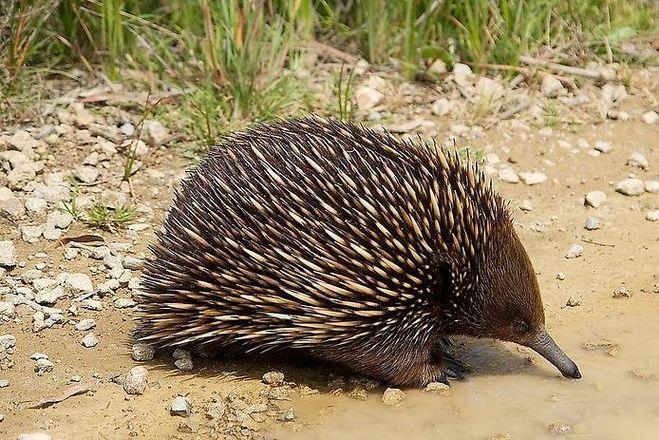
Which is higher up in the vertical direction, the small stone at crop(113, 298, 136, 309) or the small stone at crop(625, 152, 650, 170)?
the small stone at crop(625, 152, 650, 170)

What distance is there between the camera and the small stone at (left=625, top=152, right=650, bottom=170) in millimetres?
5574

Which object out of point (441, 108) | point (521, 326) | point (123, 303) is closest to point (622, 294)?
point (521, 326)

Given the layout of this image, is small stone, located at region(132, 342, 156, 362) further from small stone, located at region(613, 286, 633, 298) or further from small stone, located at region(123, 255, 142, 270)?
small stone, located at region(613, 286, 633, 298)

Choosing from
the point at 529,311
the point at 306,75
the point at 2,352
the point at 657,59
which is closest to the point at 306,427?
the point at 529,311

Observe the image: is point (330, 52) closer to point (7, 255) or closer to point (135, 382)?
point (7, 255)

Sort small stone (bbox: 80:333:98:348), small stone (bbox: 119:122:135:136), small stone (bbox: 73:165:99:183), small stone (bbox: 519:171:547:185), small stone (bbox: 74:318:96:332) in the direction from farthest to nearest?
small stone (bbox: 119:122:135:136), small stone (bbox: 519:171:547:185), small stone (bbox: 73:165:99:183), small stone (bbox: 74:318:96:332), small stone (bbox: 80:333:98:348)

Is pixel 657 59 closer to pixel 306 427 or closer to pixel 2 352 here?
pixel 306 427

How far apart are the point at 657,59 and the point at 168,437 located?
14.2 feet

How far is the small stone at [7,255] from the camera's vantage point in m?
4.63

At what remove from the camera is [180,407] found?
359cm

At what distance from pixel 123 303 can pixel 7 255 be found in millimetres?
649

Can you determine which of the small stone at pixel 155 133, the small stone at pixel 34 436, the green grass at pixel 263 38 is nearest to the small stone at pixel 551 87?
the green grass at pixel 263 38

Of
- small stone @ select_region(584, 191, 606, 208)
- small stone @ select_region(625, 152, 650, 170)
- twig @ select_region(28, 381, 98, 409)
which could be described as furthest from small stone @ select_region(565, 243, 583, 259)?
twig @ select_region(28, 381, 98, 409)

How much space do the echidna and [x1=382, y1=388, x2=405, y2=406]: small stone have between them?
0.04 meters
